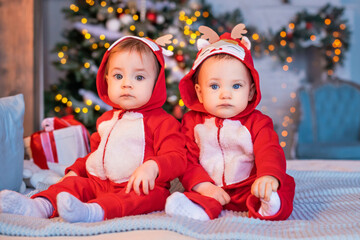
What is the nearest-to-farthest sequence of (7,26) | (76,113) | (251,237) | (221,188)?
(251,237) → (221,188) → (7,26) → (76,113)

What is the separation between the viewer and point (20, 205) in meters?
0.98

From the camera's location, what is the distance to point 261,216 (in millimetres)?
1031

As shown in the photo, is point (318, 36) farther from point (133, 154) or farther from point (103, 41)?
point (133, 154)

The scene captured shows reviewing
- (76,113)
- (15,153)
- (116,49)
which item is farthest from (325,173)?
(76,113)

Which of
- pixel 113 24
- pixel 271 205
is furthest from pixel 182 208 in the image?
pixel 113 24

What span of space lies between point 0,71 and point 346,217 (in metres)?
2.54

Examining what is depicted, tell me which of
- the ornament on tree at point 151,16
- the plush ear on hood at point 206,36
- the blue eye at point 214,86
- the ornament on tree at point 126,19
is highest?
the ornament on tree at point 151,16

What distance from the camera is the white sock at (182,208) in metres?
0.98

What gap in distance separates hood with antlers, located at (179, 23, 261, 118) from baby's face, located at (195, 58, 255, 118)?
23 mm

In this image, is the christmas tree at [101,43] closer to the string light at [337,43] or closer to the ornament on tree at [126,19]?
the ornament on tree at [126,19]

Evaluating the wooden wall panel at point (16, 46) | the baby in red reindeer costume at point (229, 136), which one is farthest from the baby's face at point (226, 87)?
the wooden wall panel at point (16, 46)

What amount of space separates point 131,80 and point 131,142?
7.8 inches

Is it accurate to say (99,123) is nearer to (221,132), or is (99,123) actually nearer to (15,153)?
(15,153)

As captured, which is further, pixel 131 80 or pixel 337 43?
pixel 337 43
